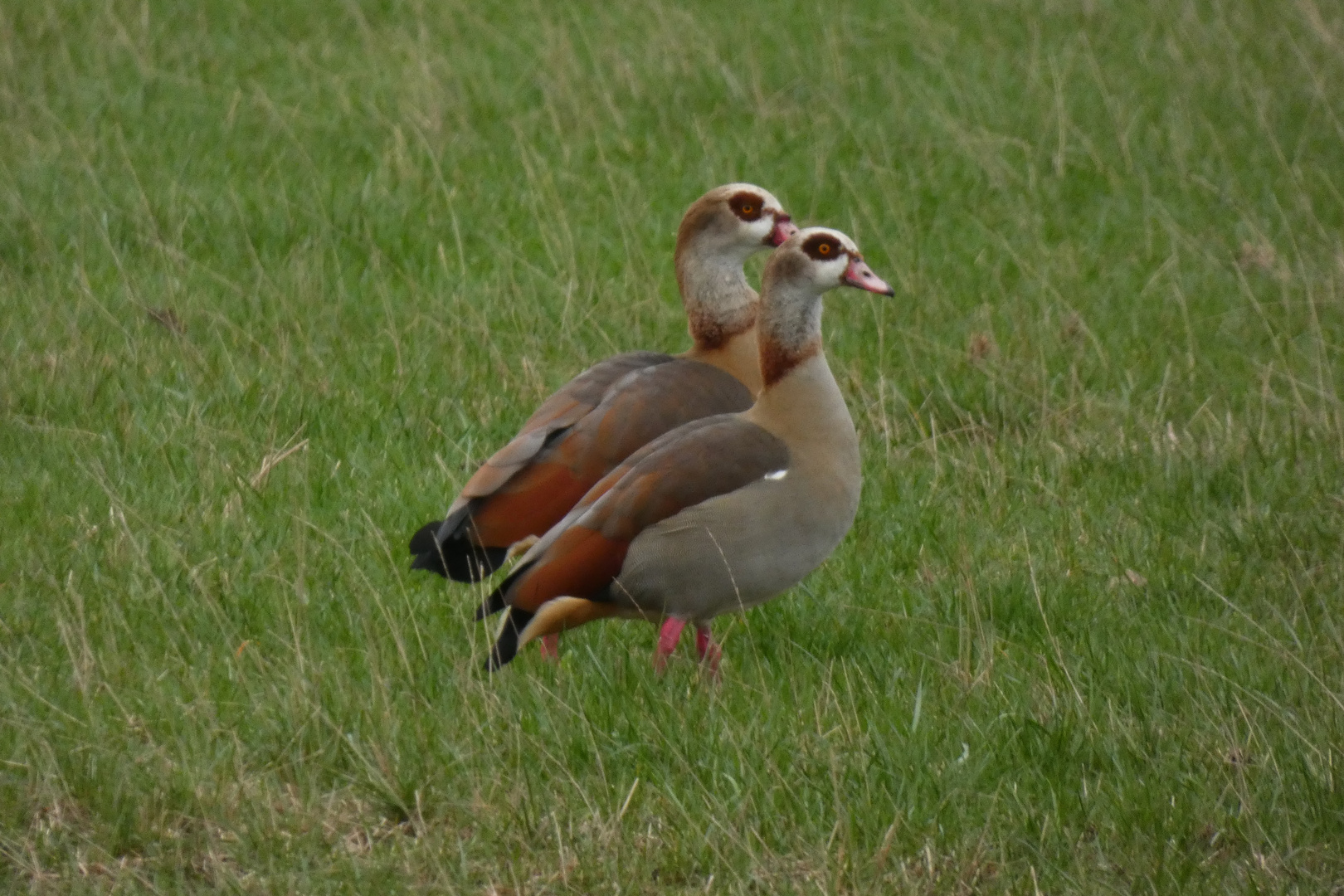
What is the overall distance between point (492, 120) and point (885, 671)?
5185 millimetres

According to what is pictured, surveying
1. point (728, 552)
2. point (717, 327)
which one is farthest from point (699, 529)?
point (717, 327)

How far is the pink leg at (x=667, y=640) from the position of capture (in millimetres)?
4508

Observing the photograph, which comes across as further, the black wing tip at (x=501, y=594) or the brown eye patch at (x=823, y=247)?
the brown eye patch at (x=823, y=247)

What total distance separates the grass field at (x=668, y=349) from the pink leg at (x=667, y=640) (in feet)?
0.24

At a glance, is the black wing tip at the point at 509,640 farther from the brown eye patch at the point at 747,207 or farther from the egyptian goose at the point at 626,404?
the brown eye patch at the point at 747,207

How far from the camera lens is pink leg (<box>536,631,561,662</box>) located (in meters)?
→ 4.51

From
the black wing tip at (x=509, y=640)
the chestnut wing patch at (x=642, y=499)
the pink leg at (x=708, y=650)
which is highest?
the chestnut wing patch at (x=642, y=499)

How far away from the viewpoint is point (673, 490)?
4.51m

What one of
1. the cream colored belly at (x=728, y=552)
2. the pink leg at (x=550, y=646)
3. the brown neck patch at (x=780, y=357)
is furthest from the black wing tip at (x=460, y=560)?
the brown neck patch at (x=780, y=357)

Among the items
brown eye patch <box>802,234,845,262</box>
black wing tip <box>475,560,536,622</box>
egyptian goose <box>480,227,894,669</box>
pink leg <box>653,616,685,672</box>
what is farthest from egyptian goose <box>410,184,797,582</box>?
brown eye patch <box>802,234,845,262</box>

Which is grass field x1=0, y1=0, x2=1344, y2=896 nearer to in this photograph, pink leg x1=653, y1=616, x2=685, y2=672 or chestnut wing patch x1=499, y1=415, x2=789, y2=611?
pink leg x1=653, y1=616, x2=685, y2=672

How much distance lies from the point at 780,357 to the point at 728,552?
2.17 ft

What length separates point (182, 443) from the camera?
5758mm

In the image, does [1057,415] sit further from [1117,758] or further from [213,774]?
[213,774]
